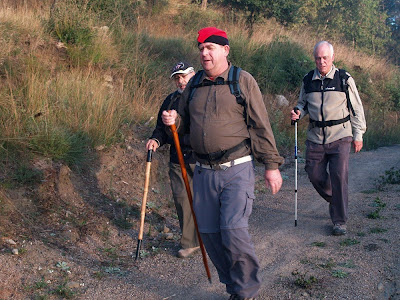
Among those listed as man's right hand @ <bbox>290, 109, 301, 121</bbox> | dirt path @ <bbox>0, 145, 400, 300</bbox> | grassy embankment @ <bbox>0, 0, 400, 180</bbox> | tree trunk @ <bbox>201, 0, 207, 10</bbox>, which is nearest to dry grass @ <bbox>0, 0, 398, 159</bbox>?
grassy embankment @ <bbox>0, 0, 400, 180</bbox>

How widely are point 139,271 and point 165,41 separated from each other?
28.1 ft

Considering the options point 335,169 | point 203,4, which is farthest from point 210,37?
point 203,4

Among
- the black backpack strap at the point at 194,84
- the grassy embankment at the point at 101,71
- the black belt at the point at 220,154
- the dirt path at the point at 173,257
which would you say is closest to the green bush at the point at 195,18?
the grassy embankment at the point at 101,71

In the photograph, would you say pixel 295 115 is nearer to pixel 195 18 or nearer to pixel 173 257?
pixel 173 257

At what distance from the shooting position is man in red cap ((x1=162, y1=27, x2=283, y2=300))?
162 inches

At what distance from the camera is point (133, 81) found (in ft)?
33.5

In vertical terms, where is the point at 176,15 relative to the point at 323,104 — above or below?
below

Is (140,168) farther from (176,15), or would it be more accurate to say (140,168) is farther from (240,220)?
(176,15)

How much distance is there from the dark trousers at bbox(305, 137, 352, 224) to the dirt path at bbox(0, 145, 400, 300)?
33 centimetres

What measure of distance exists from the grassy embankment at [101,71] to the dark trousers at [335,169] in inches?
127

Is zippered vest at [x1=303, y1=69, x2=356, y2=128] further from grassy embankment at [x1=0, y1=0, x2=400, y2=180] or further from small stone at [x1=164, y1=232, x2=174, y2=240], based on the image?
grassy embankment at [x1=0, y1=0, x2=400, y2=180]

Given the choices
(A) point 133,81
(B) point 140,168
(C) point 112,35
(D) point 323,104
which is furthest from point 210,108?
(C) point 112,35

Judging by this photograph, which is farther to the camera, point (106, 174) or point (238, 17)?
point (238, 17)

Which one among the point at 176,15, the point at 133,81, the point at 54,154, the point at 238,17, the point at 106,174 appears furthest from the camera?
the point at 238,17
